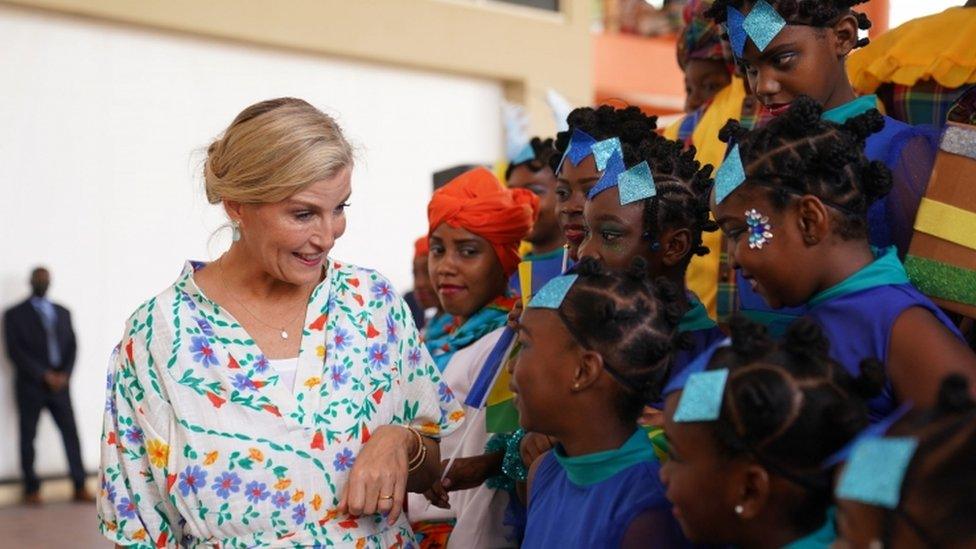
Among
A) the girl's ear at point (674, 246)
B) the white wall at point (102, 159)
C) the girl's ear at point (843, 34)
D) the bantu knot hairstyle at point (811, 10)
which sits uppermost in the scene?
the bantu knot hairstyle at point (811, 10)

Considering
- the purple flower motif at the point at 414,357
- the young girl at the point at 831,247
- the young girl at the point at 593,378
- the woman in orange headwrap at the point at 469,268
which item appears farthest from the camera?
the woman in orange headwrap at the point at 469,268

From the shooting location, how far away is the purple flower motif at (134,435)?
2.81m

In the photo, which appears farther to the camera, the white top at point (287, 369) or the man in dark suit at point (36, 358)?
the man in dark suit at point (36, 358)

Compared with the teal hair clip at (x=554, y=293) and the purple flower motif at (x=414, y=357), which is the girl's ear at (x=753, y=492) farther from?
the purple flower motif at (x=414, y=357)

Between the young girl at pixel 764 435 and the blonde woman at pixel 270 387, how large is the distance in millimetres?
906

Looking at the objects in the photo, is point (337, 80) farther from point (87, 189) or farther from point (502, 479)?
point (502, 479)

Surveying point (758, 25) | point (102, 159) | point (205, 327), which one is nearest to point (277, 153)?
point (205, 327)

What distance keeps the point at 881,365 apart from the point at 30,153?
9298mm

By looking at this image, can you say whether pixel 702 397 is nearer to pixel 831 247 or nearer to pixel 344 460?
pixel 831 247

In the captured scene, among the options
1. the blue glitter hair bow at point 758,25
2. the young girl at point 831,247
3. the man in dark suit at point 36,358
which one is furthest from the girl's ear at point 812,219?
the man in dark suit at point 36,358

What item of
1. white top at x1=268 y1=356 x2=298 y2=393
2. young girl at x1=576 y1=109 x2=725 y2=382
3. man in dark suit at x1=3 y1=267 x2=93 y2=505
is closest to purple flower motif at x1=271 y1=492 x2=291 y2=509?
white top at x1=268 y1=356 x2=298 y2=393

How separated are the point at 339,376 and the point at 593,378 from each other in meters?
0.64

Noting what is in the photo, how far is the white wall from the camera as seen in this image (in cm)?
1022

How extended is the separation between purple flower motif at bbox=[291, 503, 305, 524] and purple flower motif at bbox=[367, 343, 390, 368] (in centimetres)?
38
